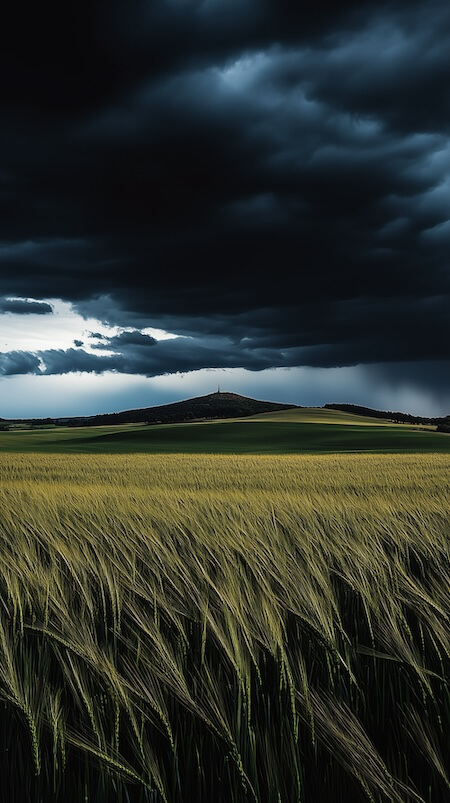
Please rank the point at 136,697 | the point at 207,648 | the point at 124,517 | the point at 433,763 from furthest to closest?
the point at 124,517, the point at 207,648, the point at 136,697, the point at 433,763

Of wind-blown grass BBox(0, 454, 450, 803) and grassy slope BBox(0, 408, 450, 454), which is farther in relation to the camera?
grassy slope BBox(0, 408, 450, 454)

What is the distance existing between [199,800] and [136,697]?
327mm

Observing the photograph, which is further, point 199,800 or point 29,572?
point 29,572

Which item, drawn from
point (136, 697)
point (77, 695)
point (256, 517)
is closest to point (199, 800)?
point (136, 697)

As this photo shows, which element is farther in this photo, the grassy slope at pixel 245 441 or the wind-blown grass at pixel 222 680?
the grassy slope at pixel 245 441

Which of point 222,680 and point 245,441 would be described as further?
point 245,441

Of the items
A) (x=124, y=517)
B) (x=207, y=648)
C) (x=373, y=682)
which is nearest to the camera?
(x=373, y=682)

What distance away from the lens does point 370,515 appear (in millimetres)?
4637

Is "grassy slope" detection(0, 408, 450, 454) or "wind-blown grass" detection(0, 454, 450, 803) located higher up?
"wind-blown grass" detection(0, 454, 450, 803)

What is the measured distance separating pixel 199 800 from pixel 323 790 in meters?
0.33

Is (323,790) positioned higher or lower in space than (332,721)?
lower

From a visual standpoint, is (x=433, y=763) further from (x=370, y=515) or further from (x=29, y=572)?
(x=370, y=515)

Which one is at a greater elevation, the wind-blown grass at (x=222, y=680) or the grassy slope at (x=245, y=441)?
the wind-blown grass at (x=222, y=680)

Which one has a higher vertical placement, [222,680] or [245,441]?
[222,680]
